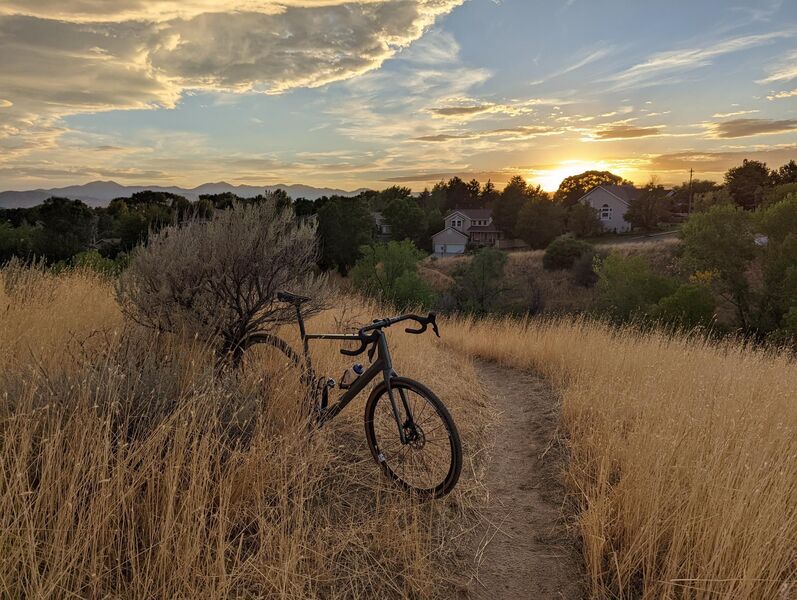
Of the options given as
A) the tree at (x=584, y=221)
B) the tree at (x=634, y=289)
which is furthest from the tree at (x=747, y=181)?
the tree at (x=634, y=289)

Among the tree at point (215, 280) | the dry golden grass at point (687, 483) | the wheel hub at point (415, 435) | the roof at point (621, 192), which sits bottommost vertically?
the dry golden grass at point (687, 483)

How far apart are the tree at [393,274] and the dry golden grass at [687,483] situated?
59.8 feet

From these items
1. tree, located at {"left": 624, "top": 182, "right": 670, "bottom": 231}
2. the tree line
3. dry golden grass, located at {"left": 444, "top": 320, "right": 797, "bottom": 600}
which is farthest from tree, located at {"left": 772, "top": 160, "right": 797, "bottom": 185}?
dry golden grass, located at {"left": 444, "top": 320, "right": 797, "bottom": 600}

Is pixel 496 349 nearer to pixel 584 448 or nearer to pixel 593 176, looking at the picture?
pixel 584 448

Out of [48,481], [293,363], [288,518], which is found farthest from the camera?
[293,363]

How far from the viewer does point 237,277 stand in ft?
17.8

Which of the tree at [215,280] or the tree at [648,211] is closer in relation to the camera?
the tree at [215,280]

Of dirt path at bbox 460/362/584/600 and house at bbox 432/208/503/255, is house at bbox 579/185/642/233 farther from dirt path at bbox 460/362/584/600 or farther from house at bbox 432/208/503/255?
dirt path at bbox 460/362/584/600

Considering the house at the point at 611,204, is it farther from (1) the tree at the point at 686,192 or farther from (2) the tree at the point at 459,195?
(2) the tree at the point at 459,195

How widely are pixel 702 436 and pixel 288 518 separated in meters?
3.40

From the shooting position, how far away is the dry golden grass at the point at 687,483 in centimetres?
298

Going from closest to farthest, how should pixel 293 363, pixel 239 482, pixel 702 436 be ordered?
1. pixel 239 482
2. pixel 702 436
3. pixel 293 363

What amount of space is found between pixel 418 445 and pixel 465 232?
79.3m

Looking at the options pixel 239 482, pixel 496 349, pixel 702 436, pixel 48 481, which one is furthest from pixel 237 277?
pixel 496 349
